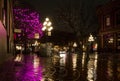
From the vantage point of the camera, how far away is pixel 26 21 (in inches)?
2539

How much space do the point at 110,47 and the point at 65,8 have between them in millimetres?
18680

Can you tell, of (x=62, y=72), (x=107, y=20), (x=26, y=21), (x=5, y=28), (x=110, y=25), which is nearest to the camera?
(x=62, y=72)

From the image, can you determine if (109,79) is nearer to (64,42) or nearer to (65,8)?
(65,8)

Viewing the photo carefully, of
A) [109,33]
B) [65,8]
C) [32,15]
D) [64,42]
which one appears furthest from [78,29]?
[64,42]

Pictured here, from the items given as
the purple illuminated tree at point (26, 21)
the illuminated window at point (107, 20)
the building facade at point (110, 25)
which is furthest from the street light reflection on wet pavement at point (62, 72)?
the purple illuminated tree at point (26, 21)

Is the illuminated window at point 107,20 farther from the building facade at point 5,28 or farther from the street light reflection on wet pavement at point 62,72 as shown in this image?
the street light reflection on wet pavement at point 62,72

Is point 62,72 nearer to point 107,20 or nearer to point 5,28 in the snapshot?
point 5,28

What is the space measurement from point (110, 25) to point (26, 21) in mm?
18422

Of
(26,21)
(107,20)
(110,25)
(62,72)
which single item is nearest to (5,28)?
(62,72)

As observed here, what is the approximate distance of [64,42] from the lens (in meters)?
126

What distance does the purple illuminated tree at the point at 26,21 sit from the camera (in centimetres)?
6303

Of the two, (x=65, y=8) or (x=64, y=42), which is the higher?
(x=65, y=8)

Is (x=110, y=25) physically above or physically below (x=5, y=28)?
above

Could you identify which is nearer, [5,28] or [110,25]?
[5,28]
